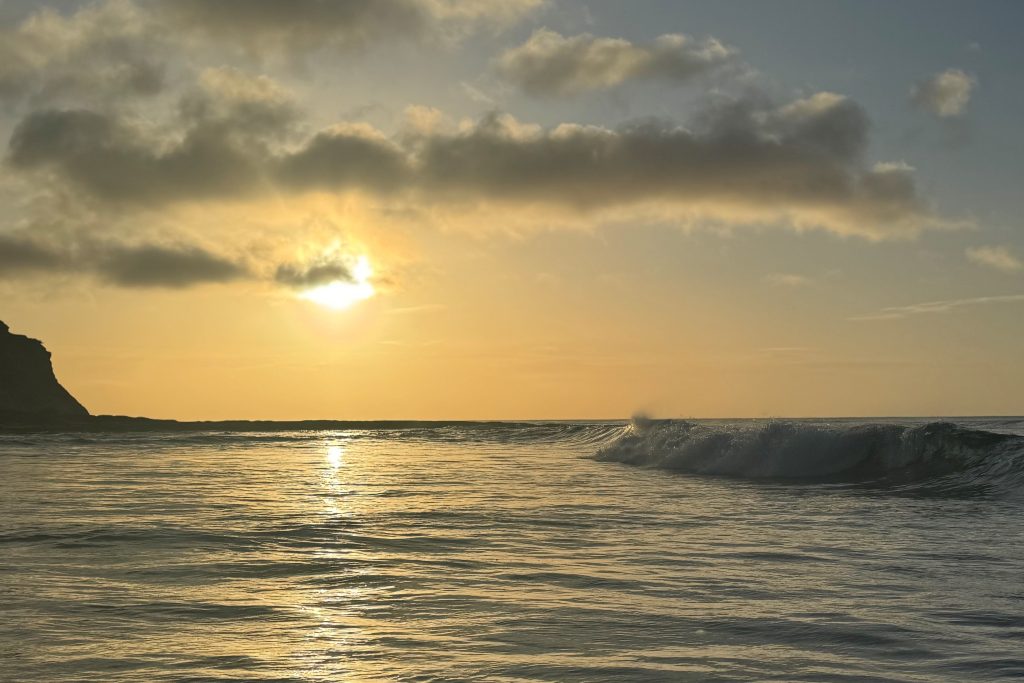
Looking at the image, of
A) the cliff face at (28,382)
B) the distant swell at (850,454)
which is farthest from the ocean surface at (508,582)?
the cliff face at (28,382)

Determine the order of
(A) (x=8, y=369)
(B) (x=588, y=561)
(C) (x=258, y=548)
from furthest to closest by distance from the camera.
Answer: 1. (A) (x=8, y=369)
2. (C) (x=258, y=548)
3. (B) (x=588, y=561)

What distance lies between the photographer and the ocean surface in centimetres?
654

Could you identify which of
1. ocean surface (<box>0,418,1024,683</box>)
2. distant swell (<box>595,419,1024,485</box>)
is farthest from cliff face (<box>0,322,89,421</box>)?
ocean surface (<box>0,418,1024,683</box>)

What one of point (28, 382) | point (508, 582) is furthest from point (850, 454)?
point (28, 382)

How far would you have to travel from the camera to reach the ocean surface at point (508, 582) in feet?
21.5

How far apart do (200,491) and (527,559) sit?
36.2 ft

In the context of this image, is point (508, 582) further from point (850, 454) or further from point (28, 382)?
point (28, 382)

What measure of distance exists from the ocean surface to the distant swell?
4.65 ft

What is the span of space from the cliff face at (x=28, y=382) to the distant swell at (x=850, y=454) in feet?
267

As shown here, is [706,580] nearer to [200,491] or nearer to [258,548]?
[258,548]

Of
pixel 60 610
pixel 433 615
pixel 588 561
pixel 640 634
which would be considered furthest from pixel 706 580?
pixel 60 610

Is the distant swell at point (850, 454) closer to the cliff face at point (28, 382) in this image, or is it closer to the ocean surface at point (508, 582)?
the ocean surface at point (508, 582)

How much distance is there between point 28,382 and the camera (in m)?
97.1

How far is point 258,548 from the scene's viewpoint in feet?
38.3
